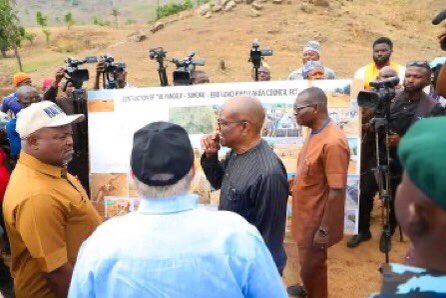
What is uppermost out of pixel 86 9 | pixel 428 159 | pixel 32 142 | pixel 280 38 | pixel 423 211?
pixel 86 9

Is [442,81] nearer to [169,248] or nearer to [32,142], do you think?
[169,248]

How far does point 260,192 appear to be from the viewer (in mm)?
2752

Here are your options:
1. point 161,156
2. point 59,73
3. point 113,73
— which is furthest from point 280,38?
point 161,156

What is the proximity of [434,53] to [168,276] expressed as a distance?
792 inches

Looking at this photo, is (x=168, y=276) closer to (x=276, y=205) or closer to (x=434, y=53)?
(x=276, y=205)

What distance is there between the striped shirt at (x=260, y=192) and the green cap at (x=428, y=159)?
1.63 meters

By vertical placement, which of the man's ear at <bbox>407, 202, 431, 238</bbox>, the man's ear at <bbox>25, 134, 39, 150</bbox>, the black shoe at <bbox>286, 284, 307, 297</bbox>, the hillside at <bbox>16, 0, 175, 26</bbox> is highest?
the hillside at <bbox>16, 0, 175, 26</bbox>

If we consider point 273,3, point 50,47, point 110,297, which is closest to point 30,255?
point 110,297

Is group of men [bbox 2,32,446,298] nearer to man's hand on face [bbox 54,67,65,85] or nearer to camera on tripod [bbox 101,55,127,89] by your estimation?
man's hand on face [bbox 54,67,65,85]

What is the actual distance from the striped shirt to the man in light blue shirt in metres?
1.03

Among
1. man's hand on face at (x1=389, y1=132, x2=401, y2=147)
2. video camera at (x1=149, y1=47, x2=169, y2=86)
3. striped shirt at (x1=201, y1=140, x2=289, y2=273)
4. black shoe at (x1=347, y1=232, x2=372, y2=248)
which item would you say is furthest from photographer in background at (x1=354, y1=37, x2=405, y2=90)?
striped shirt at (x1=201, y1=140, x2=289, y2=273)

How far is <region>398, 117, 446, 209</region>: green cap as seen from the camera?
1049 millimetres

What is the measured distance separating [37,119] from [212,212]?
5.16 feet

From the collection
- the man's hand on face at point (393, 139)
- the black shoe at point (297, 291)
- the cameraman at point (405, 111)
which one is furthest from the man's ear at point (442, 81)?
the black shoe at point (297, 291)
